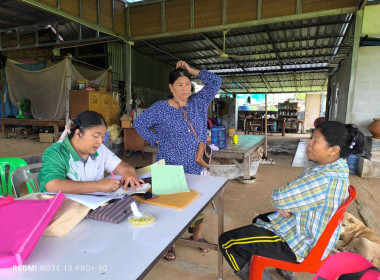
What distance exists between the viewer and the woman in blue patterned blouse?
2021mm

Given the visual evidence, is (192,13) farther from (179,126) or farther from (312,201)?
(312,201)

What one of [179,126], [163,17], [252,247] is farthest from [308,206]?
[163,17]

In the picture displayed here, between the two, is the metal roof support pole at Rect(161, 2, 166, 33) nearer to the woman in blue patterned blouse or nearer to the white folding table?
the woman in blue patterned blouse

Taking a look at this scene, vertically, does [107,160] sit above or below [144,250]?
above

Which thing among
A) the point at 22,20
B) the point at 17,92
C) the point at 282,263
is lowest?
the point at 282,263

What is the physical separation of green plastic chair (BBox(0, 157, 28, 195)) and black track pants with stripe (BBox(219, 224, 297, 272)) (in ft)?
5.55

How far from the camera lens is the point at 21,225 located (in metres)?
0.86

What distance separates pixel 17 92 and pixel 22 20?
2.37m

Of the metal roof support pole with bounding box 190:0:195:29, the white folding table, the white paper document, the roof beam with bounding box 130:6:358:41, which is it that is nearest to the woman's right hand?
the white paper document

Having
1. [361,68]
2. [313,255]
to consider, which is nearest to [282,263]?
[313,255]

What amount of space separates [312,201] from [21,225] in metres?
1.34

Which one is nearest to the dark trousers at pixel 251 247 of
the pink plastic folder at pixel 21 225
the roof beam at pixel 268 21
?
the pink plastic folder at pixel 21 225

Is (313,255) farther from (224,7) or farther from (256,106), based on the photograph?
(256,106)

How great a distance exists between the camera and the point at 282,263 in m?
1.39
